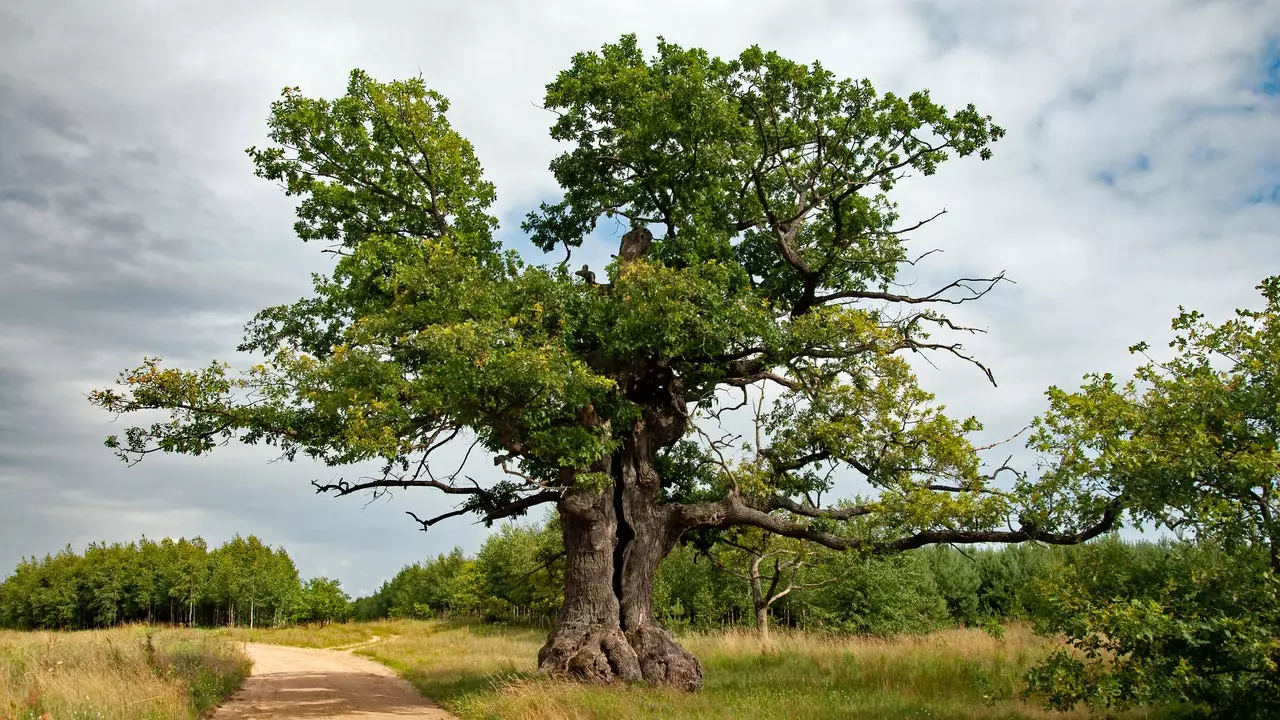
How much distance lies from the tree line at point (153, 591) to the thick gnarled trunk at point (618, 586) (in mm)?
67442

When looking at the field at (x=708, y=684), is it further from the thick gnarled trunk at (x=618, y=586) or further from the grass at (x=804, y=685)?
the thick gnarled trunk at (x=618, y=586)

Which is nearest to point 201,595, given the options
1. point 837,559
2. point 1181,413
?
point 837,559

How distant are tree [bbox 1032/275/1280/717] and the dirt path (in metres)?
10.7

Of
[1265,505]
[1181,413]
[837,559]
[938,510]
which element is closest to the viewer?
[1265,505]

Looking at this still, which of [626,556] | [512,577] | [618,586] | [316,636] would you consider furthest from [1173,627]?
[316,636]

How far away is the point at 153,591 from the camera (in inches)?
3071

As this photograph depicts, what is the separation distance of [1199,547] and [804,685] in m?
8.17

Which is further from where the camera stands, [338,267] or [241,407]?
[338,267]

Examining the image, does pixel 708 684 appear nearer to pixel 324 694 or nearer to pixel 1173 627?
pixel 324 694

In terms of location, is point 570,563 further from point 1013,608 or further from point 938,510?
point 1013,608

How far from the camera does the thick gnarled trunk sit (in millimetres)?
16625

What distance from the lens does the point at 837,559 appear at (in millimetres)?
32125

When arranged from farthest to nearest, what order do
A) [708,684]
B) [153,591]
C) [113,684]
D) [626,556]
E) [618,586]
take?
[153,591]
[626,556]
[618,586]
[708,684]
[113,684]

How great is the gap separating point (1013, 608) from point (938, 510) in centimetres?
349
